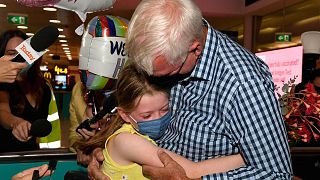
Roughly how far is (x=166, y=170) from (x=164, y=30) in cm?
40

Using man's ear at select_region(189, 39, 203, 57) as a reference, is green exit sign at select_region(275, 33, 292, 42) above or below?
above

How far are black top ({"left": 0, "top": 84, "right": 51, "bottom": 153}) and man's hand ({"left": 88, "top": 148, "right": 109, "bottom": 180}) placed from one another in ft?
3.22

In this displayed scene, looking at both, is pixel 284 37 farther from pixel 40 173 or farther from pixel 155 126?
pixel 40 173

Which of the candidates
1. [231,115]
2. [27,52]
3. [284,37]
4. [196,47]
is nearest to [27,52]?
[27,52]

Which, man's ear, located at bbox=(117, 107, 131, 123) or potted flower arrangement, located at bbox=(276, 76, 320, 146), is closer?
man's ear, located at bbox=(117, 107, 131, 123)

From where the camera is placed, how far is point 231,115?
1.29 meters

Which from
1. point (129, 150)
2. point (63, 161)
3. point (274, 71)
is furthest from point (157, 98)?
point (274, 71)

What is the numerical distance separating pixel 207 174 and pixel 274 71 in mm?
5015

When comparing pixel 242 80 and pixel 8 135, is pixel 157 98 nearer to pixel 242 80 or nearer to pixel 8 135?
pixel 242 80

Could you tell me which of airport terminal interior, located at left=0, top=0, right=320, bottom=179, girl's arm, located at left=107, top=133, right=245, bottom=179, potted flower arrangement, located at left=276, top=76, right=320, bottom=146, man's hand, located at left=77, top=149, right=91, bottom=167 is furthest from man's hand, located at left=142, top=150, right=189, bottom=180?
airport terminal interior, located at left=0, top=0, right=320, bottom=179

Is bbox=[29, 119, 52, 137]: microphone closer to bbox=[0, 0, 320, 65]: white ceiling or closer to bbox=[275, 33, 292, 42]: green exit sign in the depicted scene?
bbox=[0, 0, 320, 65]: white ceiling

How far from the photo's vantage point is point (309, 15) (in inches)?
288

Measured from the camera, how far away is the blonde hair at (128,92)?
62.4 inches

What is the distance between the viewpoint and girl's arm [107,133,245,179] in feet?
4.49
